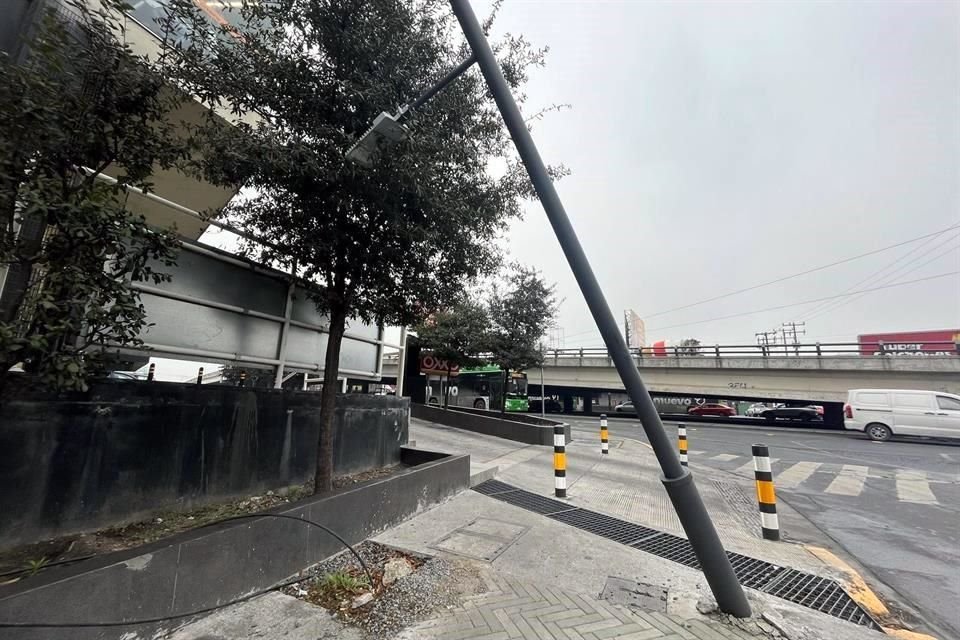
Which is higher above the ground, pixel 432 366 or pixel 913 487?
pixel 432 366

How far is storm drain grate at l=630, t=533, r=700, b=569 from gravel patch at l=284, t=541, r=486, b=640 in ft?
6.58

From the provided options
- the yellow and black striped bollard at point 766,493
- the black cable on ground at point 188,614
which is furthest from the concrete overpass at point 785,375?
the black cable on ground at point 188,614

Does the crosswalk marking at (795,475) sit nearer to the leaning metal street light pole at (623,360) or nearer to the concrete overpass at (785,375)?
the leaning metal street light pole at (623,360)

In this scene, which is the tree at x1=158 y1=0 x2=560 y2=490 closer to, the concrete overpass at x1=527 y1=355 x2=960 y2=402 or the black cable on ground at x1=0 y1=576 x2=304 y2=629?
the black cable on ground at x1=0 y1=576 x2=304 y2=629

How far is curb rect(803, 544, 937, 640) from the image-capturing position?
10.1 feet

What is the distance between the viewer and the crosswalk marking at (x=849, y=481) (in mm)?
8055

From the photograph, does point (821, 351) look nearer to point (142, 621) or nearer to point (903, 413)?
point (903, 413)

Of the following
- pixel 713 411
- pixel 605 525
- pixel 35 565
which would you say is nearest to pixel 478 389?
pixel 713 411

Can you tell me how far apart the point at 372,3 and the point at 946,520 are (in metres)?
10.2

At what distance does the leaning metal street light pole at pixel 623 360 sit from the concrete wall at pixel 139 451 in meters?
3.88

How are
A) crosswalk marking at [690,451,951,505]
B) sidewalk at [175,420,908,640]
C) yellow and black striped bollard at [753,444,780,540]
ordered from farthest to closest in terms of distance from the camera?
crosswalk marking at [690,451,951,505], yellow and black striped bollard at [753,444,780,540], sidewalk at [175,420,908,640]

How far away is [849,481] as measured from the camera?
29.2ft

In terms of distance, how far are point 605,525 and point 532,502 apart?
4.10 ft

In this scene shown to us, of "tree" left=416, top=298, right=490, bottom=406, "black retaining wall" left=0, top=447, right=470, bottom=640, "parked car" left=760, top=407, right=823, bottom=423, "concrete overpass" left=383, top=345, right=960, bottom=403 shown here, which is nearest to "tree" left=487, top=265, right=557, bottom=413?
"tree" left=416, top=298, right=490, bottom=406
